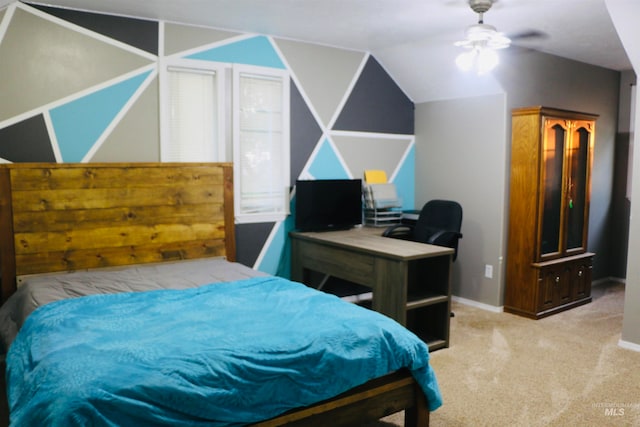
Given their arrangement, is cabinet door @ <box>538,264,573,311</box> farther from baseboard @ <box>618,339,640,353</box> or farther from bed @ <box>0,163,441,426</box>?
bed @ <box>0,163,441,426</box>

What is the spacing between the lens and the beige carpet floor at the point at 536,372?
2.73 meters

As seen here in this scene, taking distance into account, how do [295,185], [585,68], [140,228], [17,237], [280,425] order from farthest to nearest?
[585,68]
[295,185]
[140,228]
[17,237]
[280,425]

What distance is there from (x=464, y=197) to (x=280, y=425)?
3368 mm

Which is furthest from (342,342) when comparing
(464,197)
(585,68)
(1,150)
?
(585,68)

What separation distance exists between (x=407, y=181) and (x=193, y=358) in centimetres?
373

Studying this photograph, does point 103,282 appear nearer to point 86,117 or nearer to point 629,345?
point 86,117

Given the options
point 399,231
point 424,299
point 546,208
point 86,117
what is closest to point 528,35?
point 546,208

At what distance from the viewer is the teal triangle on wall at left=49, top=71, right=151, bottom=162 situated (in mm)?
3475

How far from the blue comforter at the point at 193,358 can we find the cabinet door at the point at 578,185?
3016mm

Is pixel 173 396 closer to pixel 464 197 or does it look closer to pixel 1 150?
pixel 1 150

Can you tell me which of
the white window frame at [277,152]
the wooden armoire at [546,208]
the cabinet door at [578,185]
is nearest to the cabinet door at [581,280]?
the wooden armoire at [546,208]

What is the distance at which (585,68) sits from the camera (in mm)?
5152

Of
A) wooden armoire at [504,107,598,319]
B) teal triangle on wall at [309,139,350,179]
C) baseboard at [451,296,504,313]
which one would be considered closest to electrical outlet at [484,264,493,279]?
wooden armoire at [504,107,598,319]

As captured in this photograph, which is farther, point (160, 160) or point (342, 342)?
point (160, 160)
